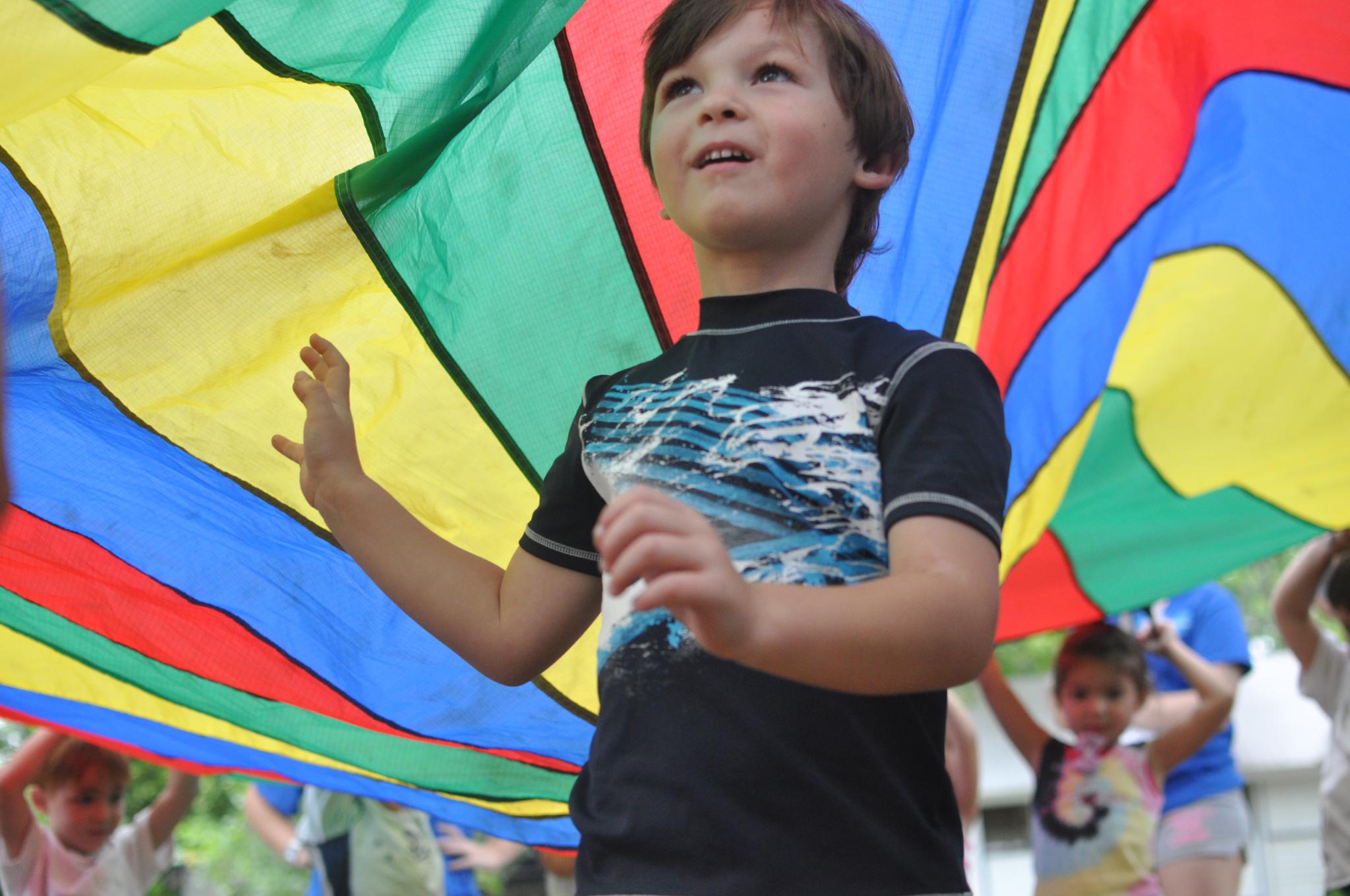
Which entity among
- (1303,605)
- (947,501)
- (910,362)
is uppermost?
(1303,605)

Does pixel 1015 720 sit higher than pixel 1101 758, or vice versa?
pixel 1015 720

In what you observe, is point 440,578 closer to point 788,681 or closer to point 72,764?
point 788,681

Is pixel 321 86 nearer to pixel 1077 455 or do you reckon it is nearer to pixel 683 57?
pixel 683 57

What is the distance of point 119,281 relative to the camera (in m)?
1.29

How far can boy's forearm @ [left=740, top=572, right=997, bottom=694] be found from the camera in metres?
0.74

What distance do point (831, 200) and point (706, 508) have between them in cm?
31

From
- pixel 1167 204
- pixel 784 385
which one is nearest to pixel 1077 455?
pixel 1167 204

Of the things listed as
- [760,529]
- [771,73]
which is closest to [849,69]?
[771,73]

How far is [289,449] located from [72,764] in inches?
86.0

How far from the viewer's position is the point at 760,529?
946mm

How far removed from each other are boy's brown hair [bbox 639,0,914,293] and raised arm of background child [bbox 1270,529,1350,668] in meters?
2.08

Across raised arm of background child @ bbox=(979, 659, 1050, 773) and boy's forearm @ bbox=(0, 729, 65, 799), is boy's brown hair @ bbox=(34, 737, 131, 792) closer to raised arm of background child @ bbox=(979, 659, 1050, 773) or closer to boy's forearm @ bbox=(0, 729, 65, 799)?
boy's forearm @ bbox=(0, 729, 65, 799)

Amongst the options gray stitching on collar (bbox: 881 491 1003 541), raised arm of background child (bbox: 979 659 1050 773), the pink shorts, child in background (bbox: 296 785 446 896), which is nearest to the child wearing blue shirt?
the pink shorts

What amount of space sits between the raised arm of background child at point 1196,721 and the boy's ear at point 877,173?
2.13 metres
